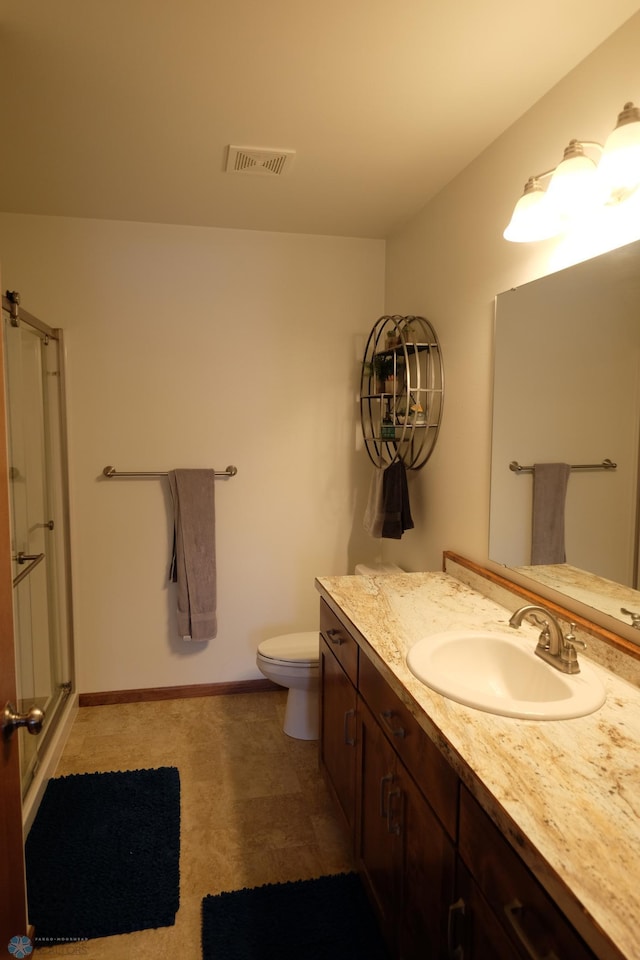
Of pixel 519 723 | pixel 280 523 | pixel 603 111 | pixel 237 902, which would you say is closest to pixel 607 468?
pixel 519 723

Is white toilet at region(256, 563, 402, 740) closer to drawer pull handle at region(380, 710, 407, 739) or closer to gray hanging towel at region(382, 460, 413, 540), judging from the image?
gray hanging towel at region(382, 460, 413, 540)

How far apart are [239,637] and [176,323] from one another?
165cm

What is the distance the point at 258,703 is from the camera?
9.39ft

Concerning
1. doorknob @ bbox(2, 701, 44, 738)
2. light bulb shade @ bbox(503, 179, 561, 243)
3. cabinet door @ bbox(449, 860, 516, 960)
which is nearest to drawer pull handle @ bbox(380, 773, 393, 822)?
cabinet door @ bbox(449, 860, 516, 960)

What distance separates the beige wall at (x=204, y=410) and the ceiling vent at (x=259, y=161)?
68 cm

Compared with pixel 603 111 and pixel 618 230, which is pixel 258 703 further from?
pixel 603 111

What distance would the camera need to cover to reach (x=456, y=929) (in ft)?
3.28

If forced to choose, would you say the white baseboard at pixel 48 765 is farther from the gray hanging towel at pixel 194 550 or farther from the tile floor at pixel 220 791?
the gray hanging towel at pixel 194 550

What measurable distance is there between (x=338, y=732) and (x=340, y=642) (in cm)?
32

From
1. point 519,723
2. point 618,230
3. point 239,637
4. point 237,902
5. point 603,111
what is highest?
point 603,111

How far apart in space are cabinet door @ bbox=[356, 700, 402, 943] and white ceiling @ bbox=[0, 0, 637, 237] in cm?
175

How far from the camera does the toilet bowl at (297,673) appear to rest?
2350mm

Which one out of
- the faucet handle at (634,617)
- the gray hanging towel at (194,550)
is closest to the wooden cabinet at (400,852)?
the faucet handle at (634,617)

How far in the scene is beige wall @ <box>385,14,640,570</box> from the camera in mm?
1387
